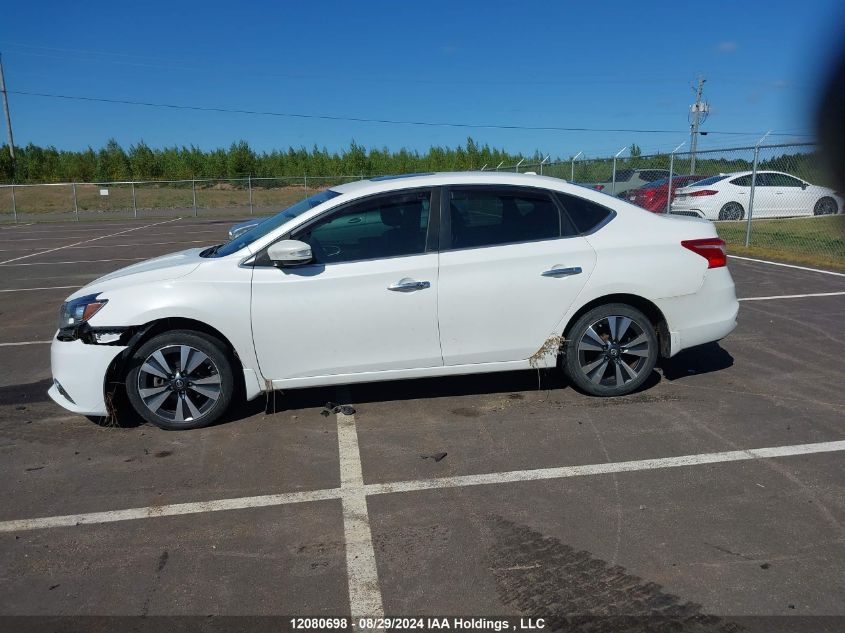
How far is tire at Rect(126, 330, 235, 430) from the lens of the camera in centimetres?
491

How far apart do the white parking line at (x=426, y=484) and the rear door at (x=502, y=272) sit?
119cm

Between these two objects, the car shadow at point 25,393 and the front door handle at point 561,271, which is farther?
the car shadow at point 25,393

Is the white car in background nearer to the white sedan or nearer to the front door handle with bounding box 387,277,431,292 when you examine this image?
the white sedan

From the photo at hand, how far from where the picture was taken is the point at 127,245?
62.7 feet

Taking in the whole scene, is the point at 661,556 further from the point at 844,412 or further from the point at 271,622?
the point at 844,412

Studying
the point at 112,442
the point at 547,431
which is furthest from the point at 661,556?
the point at 112,442

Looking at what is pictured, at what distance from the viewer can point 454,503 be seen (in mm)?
3879

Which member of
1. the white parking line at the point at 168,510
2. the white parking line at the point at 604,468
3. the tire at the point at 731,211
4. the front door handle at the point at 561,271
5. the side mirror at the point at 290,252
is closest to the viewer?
the white parking line at the point at 168,510

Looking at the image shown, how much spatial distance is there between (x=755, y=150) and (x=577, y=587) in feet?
39.9

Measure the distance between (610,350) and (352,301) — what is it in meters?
1.97

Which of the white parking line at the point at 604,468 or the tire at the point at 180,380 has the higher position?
the tire at the point at 180,380

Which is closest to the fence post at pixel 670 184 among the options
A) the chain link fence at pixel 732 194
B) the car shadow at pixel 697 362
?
the chain link fence at pixel 732 194

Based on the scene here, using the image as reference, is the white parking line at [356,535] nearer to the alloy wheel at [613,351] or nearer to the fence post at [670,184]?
the alloy wheel at [613,351]

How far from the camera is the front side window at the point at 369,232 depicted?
5.08 m
